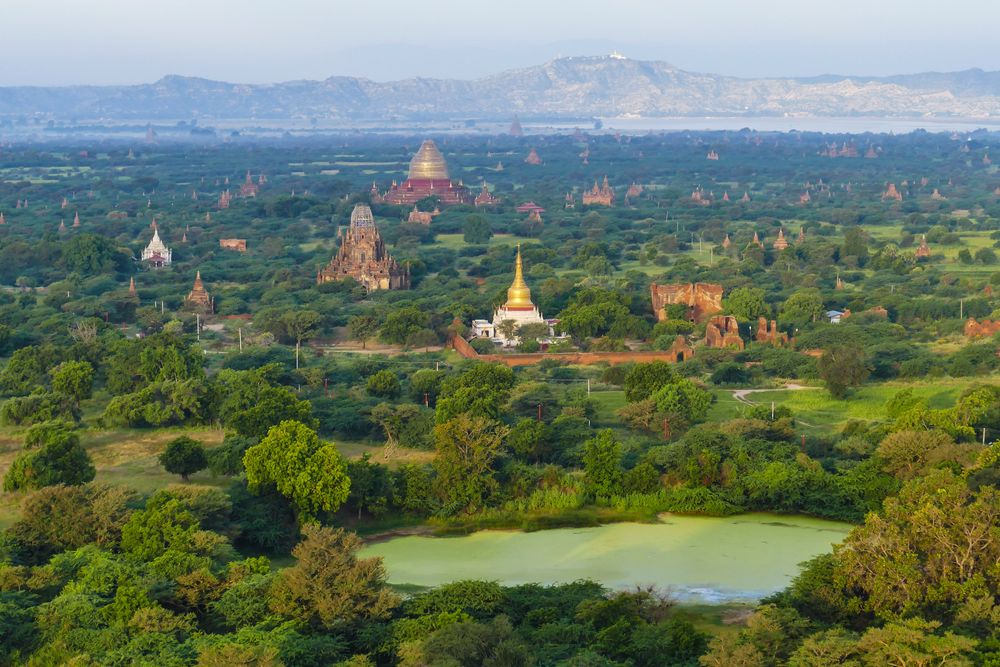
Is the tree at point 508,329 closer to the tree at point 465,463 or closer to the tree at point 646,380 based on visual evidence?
the tree at point 646,380

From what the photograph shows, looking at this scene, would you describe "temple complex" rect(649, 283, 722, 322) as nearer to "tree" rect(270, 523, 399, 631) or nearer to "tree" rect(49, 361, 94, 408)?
"tree" rect(49, 361, 94, 408)

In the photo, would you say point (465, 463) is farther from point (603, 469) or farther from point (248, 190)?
point (248, 190)

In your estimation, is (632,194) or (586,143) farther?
(586,143)

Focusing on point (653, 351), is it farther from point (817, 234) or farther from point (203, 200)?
point (203, 200)

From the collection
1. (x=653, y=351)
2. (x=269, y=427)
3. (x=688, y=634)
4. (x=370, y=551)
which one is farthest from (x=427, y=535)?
(x=653, y=351)

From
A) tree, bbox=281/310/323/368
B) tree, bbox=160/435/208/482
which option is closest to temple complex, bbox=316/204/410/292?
tree, bbox=281/310/323/368

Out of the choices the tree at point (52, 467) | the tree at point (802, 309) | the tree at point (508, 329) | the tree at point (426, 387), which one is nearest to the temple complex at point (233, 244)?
the tree at point (508, 329)
